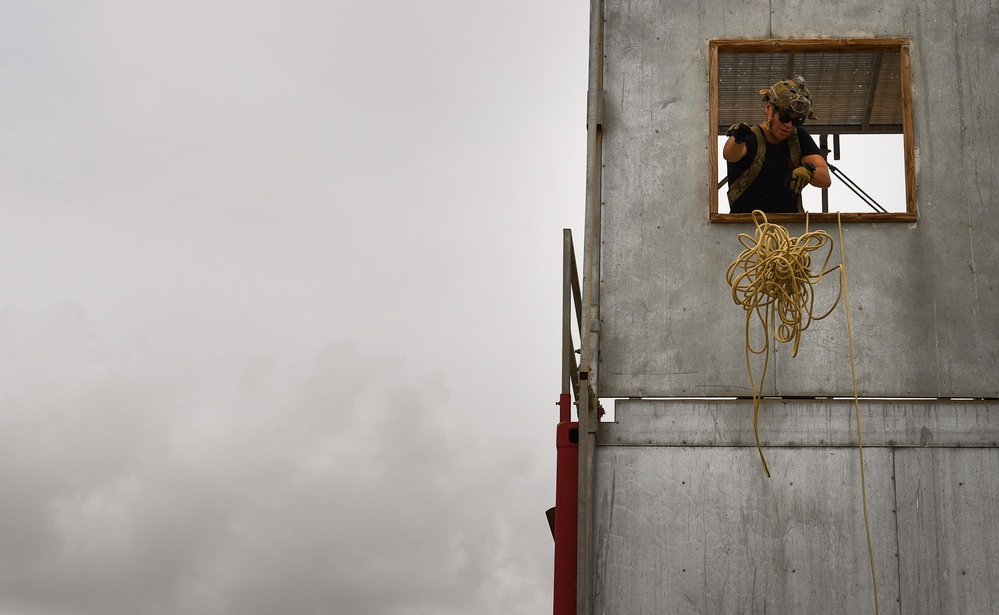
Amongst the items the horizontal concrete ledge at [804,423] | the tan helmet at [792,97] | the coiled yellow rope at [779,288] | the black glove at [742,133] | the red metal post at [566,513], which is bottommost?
the red metal post at [566,513]

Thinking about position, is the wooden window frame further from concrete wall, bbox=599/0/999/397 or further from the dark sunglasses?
the dark sunglasses

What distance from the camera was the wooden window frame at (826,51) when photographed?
812 cm

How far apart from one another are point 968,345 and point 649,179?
2.43 m

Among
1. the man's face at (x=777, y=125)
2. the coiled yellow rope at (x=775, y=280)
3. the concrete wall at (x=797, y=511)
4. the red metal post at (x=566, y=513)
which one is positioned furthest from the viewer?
the man's face at (x=777, y=125)

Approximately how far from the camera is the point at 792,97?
28.2ft

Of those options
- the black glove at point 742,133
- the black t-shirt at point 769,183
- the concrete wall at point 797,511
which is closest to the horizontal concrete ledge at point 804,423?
the concrete wall at point 797,511

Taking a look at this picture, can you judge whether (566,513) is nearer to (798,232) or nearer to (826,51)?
(798,232)

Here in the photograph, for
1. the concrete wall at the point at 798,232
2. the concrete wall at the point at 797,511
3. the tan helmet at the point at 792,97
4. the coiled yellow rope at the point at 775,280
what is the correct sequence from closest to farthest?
the coiled yellow rope at the point at 775,280, the concrete wall at the point at 797,511, the concrete wall at the point at 798,232, the tan helmet at the point at 792,97

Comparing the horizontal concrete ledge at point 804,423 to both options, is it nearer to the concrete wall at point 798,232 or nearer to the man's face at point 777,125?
the concrete wall at point 798,232

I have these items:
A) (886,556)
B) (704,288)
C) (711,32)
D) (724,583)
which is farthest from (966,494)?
(711,32)

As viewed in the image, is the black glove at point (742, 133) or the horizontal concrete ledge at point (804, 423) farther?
the black glove at point (742, 133)

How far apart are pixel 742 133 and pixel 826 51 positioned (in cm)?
84

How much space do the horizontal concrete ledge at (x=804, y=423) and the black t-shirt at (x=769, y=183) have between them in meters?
1.72

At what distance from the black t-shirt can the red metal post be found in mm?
2198
